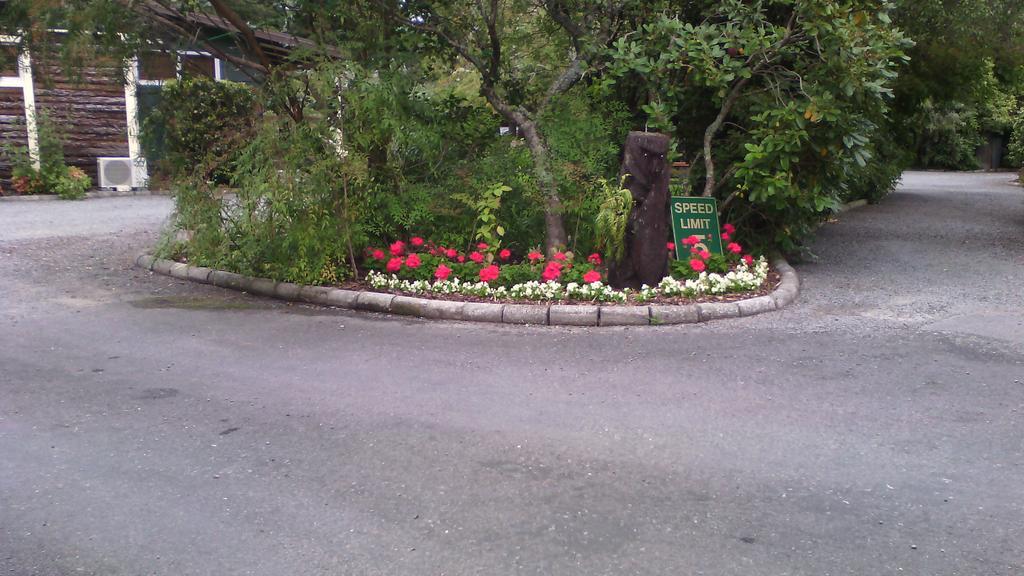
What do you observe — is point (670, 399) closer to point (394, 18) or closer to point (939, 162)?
point (394, 18)

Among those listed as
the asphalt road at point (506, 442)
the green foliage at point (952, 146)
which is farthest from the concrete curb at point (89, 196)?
the green foliage at point (952, 146)

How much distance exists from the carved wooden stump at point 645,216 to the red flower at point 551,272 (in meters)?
0.51

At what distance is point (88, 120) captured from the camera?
20125 millimetres

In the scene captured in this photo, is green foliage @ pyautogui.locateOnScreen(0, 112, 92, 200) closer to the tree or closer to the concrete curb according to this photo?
the concrete curb

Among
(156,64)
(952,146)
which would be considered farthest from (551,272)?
(952,146)

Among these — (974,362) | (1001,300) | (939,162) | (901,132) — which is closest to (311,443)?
(974,362)

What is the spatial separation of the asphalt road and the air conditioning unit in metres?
12.1

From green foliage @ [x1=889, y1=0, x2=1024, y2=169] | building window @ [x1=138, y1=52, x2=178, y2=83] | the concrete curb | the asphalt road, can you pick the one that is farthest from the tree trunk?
the concrete curb

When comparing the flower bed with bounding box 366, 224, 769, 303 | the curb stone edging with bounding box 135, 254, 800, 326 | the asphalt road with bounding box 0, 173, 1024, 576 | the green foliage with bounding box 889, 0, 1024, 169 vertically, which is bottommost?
the asphalt road with bounding box 0, 173, 1024, 576

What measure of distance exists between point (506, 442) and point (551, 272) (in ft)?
12.5

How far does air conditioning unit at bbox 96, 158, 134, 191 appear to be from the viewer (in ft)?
64.5

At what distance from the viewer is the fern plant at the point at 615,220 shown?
8.37 meters

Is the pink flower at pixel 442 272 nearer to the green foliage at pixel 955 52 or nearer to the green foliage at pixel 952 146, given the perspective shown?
the green foliage at pixel 955 52

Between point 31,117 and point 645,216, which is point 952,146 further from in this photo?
point 645,216
